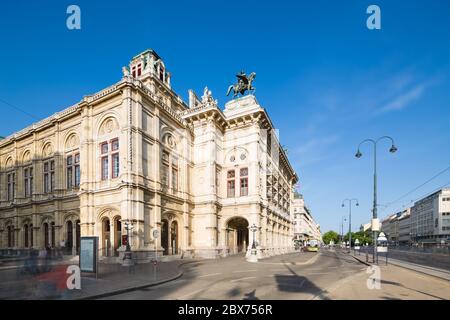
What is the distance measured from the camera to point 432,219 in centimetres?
10169

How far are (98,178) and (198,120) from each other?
44.9 ft

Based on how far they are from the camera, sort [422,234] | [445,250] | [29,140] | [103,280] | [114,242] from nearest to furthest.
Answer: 1. [103,280]
2. [114,242]
3. [29,140]
4. [445,250]
5. [422,234]

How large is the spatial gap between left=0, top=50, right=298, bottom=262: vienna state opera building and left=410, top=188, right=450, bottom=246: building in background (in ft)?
293

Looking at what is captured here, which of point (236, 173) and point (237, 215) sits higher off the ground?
point (236, 173)

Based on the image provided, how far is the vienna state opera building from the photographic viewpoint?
2372cm

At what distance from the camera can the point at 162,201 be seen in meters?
26.2

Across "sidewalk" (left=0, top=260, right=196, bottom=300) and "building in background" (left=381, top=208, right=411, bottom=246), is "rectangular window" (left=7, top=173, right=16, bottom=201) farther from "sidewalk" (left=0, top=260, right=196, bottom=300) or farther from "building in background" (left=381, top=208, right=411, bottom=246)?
"building in background" (left=381, top=208, right=411, bottom=246)

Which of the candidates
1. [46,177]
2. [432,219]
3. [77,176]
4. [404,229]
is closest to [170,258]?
[77,176]

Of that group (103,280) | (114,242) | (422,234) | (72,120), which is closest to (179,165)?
(114,242)

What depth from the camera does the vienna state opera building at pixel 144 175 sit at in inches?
934

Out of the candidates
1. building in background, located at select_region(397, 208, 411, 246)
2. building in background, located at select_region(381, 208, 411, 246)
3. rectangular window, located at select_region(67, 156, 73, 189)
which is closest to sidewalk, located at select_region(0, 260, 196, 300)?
rectangular window, located at select_region(67, 156, 73, 189)

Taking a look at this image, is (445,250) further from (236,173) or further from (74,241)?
(74,241)

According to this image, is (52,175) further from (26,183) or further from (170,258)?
(170,258)

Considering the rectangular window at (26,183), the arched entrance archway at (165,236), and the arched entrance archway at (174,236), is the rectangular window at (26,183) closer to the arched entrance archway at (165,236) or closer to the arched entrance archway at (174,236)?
the arched entrance archway at (165,236)
